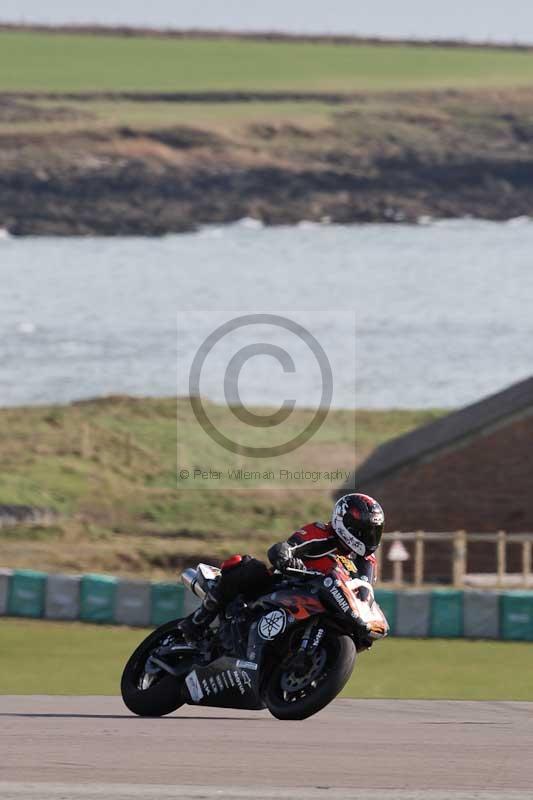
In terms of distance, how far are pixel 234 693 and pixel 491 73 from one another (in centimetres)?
17039

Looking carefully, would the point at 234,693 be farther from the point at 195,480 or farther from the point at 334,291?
the point at 334,291

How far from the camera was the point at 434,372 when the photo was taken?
81.0 meters

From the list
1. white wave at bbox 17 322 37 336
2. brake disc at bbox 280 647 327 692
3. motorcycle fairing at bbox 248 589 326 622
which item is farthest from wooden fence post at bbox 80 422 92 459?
white wave at bbox 17 322 37 336

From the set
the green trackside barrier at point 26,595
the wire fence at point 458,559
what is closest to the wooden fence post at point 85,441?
the wire fence at point 458,559

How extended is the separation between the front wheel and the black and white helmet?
31.1 inches

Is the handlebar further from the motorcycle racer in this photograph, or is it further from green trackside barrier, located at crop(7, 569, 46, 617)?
green trackside barrier, located at crop(7, 569, 46, 617)

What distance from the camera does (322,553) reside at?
14.1 m

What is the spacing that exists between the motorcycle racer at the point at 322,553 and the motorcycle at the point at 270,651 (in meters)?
0.11

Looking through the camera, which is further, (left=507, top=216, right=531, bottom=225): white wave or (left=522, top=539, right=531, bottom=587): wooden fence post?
(left=507, top=216, right=531, bottom=225): white wave

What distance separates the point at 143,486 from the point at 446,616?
82.0 feet

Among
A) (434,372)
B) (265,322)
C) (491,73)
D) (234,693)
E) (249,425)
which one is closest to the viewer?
(234,693)

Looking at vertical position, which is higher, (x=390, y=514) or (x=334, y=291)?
(x=390, y=514)

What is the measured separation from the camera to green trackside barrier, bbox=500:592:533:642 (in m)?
24.6

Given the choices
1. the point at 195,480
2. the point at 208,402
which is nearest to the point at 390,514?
the point at 195,480
